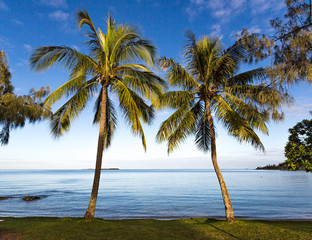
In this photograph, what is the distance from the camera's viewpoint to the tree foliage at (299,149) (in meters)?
5.41

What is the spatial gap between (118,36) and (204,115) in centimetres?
591

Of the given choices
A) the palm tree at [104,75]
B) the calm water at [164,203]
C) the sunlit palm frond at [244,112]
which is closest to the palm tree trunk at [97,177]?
the palm tree at [104,75]

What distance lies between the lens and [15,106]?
44.4 feet

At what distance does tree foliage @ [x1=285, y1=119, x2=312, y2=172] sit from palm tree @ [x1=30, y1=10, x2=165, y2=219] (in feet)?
19.7

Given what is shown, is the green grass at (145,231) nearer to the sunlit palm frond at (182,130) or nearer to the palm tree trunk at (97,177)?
the palm tree trunk at (97,177)

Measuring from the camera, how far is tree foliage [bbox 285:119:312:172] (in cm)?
541

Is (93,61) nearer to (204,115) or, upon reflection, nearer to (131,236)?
(204,115)

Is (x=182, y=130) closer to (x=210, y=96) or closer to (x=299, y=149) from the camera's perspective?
(x=210, y=96)

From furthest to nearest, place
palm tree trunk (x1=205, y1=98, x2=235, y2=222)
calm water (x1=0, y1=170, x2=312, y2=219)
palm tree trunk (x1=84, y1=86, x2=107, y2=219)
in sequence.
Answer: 1. calm water (x1=0, y1=170, x2=312, y2=219)
2. palm tree trunk (x1=205, y1=98, x2=235, y2=222)
3. palm tree trunk (x1=84, y1=86, x2=107, y2=219)

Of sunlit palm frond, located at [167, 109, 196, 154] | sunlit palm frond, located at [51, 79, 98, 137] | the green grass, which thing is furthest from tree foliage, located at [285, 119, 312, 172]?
sunlit palm frond, located at [51, 79, 98, 137]

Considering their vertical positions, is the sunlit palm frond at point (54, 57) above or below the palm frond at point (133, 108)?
above

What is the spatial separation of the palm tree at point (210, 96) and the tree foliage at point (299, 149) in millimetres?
3560

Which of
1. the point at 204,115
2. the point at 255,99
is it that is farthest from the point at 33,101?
the point at 255,99

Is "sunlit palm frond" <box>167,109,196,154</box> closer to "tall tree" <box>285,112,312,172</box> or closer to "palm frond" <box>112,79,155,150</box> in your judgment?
"palm frond" <box>112,79,155,150</box>
